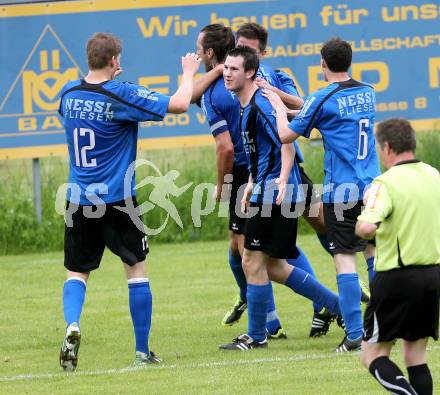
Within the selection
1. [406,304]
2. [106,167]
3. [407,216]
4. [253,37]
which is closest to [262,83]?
[253,37]

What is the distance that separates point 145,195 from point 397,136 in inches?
370

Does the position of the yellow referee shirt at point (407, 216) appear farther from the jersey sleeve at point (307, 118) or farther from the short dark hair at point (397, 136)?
Result: the jersey sleeve at point (307, 118)

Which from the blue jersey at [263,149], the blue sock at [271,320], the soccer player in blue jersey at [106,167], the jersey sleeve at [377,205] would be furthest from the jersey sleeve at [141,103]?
the jersey sleeve at [377,205]

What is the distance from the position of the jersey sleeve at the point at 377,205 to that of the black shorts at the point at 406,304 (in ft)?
1.11

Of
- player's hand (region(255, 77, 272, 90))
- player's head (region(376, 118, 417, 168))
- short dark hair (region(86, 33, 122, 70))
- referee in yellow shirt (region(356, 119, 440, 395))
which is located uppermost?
short dark hair (region(86, 33, 122, 70))

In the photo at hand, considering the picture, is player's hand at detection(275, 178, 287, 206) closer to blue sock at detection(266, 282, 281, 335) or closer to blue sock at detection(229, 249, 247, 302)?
blue sock at detection(266, 282, 281, 335)

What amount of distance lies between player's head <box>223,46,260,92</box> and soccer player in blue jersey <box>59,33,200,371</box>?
0.86 ft

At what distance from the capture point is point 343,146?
25.9 ft

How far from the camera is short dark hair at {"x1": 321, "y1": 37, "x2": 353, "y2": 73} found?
7.79 meters

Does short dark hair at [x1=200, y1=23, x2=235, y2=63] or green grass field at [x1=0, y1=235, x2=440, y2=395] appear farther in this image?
short dark hair at [x1=200, y1=23, x2=235, y2=63]

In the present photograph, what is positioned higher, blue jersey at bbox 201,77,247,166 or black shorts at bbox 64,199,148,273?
blue jersey at bbox 201,77,247,166

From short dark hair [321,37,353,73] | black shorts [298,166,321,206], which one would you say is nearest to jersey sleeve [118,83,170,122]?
short dark hair [321,37,353,73]

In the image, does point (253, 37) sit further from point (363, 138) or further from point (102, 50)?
point (102, 50)

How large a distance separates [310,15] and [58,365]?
833 centimetres
